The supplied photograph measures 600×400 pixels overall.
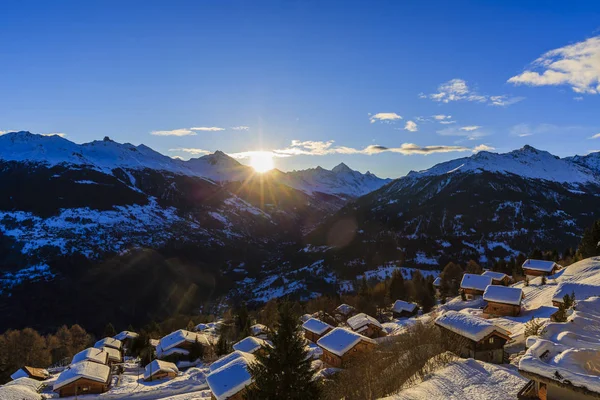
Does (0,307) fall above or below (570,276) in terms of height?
below

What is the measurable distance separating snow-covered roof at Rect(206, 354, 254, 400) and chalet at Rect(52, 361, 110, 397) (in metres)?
23.3

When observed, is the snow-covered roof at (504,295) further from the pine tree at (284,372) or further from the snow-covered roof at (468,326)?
the pine tree at (284,372)

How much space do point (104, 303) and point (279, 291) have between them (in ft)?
275

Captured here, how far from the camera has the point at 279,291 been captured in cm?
17862

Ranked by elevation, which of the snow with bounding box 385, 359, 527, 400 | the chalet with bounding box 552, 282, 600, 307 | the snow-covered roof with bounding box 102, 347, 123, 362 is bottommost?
the snow-covered roof with bounding box 102, 347, 123, 362

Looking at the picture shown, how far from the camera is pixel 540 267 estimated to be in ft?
247

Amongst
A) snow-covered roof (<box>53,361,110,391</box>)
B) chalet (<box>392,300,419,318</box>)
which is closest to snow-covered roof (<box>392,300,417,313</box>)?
chalet (<box>392,300,419,318</box>)

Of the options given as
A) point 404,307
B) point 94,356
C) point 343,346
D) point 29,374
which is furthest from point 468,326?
point 29,374

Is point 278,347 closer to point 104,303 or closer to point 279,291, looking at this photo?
point 279,291

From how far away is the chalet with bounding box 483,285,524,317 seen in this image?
49.8m

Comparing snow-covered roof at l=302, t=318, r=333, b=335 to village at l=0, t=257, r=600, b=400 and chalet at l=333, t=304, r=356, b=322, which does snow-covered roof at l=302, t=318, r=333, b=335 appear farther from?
chalet at l=333, t=304, r=356, b=322

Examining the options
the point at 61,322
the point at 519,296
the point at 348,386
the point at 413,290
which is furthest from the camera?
the point at 61,322

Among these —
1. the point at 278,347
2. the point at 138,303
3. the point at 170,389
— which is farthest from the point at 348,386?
the point at 138,303

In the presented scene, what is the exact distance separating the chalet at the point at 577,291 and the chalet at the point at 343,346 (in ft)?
78.5
